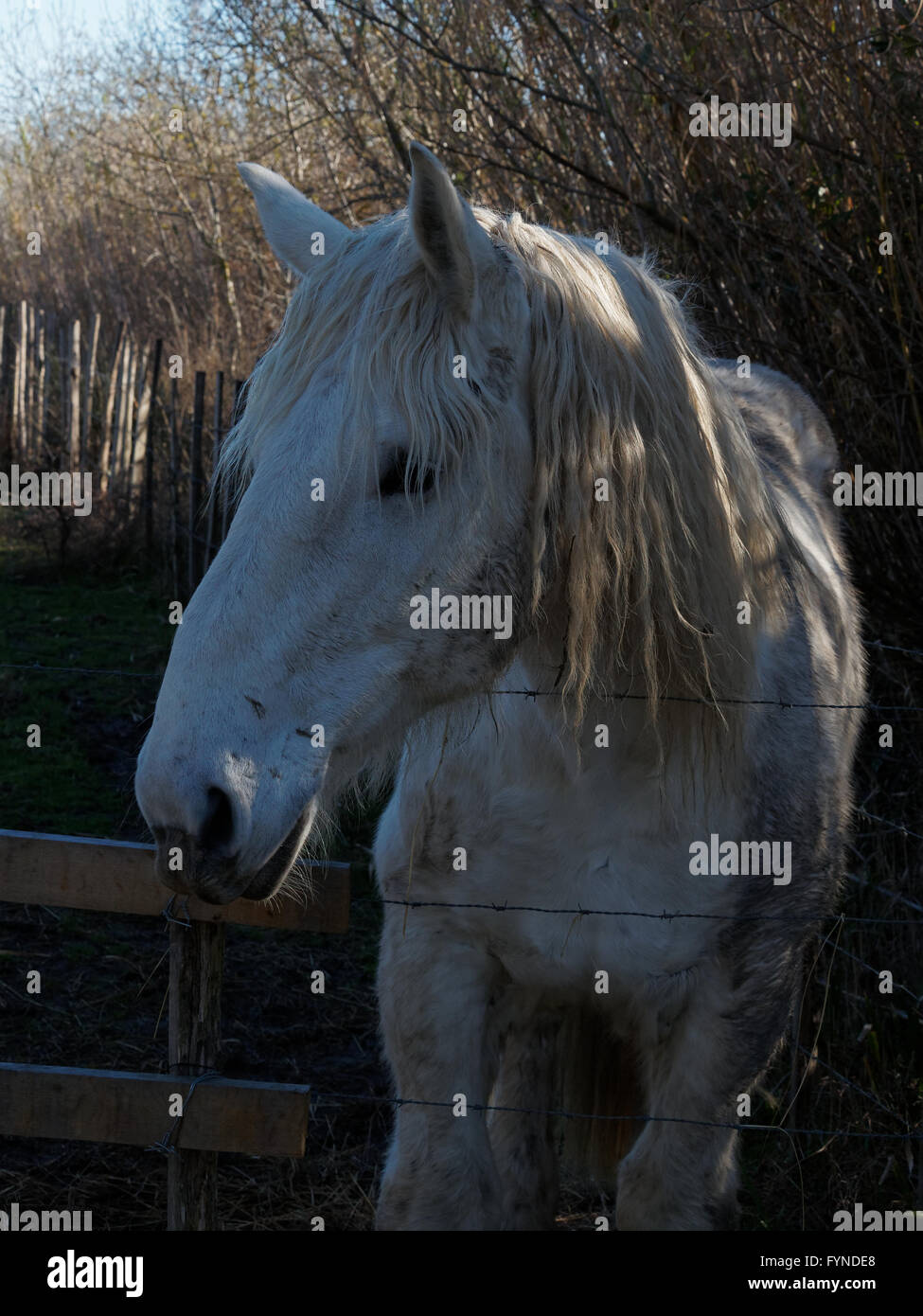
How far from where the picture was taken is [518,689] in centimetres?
220

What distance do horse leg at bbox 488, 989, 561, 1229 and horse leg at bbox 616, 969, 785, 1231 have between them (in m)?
0.36

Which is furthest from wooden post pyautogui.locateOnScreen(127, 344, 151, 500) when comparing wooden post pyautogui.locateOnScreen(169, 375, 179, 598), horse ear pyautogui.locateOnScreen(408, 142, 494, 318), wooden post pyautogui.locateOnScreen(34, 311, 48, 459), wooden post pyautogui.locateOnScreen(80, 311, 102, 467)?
horse ear pyautogui.locateOnScreen(408, 142, 494, 318)

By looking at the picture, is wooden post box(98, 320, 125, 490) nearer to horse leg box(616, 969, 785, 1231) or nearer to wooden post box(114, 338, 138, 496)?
wooden post box(114, 338, 138, 496)

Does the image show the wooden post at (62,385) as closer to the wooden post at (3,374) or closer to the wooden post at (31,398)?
the wooden post at (31,398)

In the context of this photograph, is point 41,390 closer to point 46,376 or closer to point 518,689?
point 46,376

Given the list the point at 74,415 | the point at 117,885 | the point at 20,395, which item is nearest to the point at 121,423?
the point at 74,415

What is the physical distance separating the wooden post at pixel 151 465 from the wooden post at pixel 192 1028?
28.2 feet

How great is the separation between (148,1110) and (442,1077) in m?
0.58

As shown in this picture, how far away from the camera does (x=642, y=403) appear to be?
1.85m

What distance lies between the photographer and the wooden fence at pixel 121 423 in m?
9.53

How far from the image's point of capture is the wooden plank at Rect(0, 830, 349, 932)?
88.4 inches

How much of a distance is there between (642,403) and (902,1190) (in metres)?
2.49
